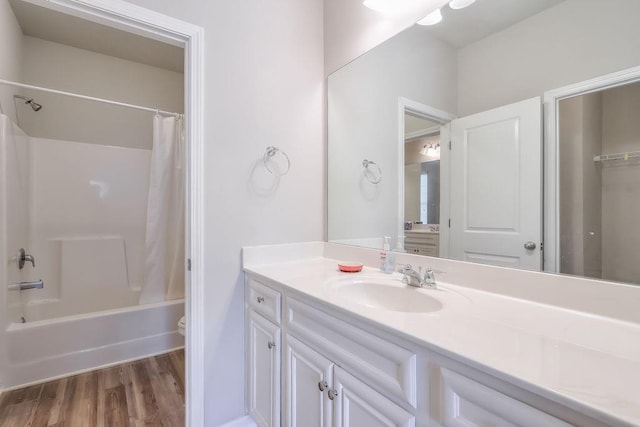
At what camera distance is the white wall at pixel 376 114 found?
52.6 inches

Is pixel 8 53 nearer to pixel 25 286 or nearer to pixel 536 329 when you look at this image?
pixel 25 286

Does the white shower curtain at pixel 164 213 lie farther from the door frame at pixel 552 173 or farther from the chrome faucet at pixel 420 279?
the door frame at pixel 552 173

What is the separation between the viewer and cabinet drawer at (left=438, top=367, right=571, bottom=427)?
50 cm

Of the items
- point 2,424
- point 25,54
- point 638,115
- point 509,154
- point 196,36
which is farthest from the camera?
point 25,54

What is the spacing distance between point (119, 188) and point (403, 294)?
2787 mm

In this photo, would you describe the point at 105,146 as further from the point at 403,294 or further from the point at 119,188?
the point at 403,294

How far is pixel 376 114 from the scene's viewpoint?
5.36 feet

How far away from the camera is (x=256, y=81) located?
1564 mm

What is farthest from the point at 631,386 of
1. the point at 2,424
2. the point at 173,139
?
the point at 173,139

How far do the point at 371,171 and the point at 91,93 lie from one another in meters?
2.72

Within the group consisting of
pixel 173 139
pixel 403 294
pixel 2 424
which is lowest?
pixel 2 424

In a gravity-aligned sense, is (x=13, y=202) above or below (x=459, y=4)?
below

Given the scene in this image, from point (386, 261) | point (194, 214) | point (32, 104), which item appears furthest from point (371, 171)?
point (32, 104)

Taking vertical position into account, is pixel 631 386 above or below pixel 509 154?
below
